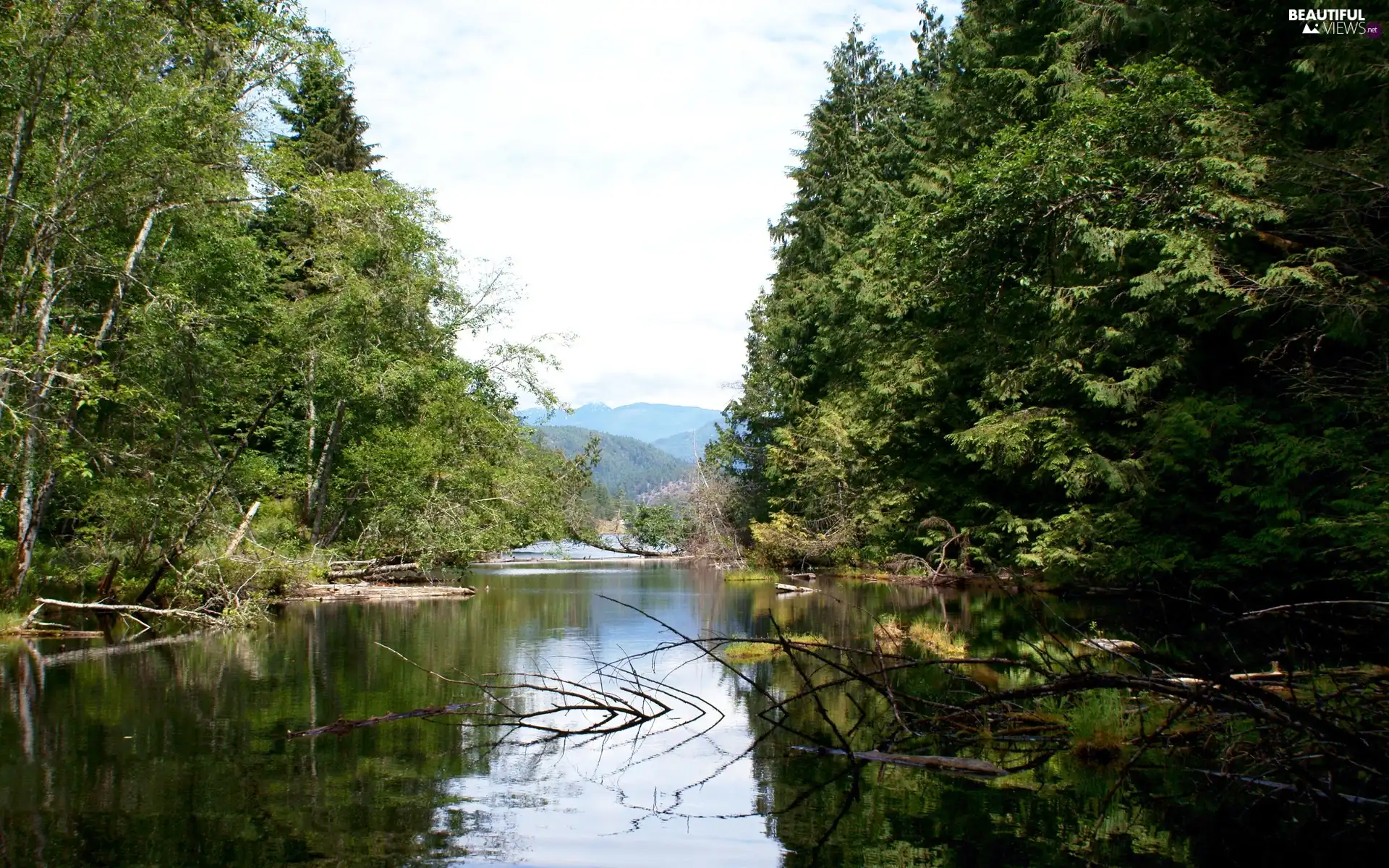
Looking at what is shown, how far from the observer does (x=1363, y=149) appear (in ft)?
33.3

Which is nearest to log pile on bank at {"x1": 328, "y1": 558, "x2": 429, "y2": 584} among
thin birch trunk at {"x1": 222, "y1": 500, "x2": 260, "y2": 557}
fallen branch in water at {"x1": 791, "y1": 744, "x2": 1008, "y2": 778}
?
thin birch trunk at {"x1": 222, "y1": 500, "x2": 260, "y2": 557}

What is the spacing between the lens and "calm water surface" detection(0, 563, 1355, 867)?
5000 mm

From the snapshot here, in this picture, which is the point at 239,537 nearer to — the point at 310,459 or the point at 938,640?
the point at 310,459

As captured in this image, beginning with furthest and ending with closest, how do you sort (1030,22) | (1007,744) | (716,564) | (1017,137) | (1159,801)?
(716,564)
(1030,22)
(1017,137)
(1007,744)
(1159,801)

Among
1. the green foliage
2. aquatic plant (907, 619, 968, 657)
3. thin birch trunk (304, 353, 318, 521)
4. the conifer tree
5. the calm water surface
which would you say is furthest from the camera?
the green foliage

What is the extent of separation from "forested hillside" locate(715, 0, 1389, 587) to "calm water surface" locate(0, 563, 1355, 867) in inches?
219

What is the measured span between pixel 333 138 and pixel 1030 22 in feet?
76.8

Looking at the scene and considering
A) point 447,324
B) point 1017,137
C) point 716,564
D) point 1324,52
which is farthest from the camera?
point 716,564

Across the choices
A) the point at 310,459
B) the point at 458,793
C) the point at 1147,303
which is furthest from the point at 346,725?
the point at 310,459

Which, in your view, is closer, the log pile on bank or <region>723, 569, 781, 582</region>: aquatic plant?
the log pile on bank

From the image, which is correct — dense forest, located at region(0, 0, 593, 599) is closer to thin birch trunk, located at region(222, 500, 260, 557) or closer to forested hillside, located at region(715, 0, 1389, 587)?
thin birch trunk, located at region(222, 500, 260, 557)

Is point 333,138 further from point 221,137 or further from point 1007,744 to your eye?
point 1007,744

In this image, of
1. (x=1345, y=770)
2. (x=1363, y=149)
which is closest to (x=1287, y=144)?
(x=1363, y=149)

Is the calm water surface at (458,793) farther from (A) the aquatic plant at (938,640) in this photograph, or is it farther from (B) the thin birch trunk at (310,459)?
(B) the thin birch trunk at (310,459)
